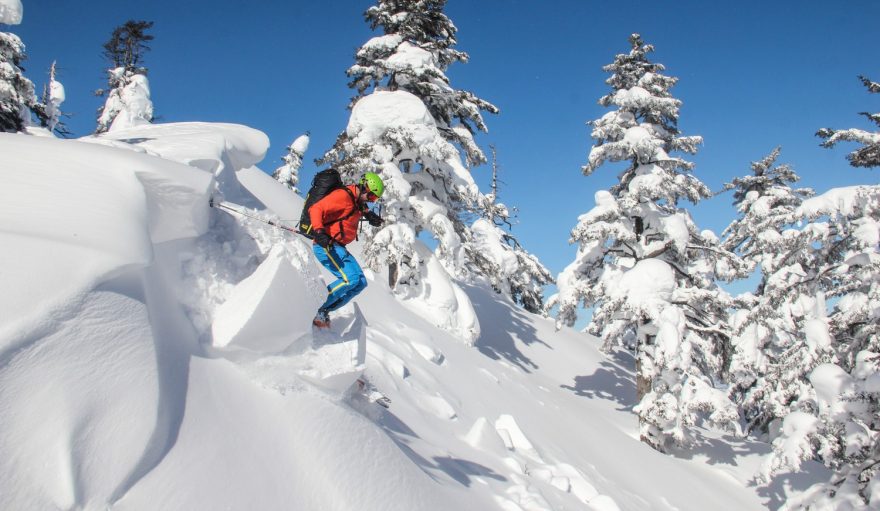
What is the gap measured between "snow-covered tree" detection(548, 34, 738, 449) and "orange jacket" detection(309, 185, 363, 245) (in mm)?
10017

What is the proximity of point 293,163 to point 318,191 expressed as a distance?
32979 mm

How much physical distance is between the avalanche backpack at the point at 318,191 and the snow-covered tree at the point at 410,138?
24.1ft

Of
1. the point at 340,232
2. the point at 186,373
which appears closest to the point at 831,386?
the point at 340,232

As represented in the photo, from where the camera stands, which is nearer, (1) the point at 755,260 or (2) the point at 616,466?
(2) the point at 616,466

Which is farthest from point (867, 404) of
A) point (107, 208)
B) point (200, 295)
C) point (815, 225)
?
point (107, 208)

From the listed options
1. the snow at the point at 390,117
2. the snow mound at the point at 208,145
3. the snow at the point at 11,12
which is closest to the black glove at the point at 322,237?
the snow mound at the point at 208,145

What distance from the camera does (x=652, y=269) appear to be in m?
13.7

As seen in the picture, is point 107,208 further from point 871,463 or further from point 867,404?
point 871,463

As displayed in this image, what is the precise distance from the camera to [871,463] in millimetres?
8094

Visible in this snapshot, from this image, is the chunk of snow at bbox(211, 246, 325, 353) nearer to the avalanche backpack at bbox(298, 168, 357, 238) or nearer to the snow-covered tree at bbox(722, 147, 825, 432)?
the avalanche backpack at bbox(298, 168, 357, 238)

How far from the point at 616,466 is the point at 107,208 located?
9.98 meters

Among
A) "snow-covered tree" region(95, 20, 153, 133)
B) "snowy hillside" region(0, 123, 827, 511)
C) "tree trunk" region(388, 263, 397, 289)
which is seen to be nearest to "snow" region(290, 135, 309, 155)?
"snow-covered tree" region(95, 20, 153, 133)

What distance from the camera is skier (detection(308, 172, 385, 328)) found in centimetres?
557

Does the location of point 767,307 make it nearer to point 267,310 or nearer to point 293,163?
point 267,310
